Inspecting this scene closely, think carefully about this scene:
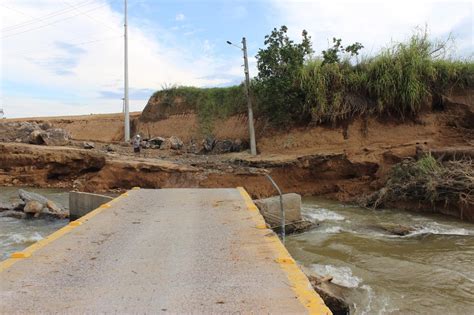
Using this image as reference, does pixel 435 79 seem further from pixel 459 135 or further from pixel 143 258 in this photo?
pixel 143 258

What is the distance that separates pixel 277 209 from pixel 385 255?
2480 mm

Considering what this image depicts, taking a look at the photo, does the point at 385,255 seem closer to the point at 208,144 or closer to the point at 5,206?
the point at 5,206

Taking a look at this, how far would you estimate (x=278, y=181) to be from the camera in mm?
16094

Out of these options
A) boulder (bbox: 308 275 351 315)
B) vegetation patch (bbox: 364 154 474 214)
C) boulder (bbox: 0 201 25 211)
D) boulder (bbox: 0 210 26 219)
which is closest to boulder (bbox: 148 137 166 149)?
boulder (bbox: 0 201 25 211)

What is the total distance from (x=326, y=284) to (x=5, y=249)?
255 inches


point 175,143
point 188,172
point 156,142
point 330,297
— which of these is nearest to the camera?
point 330,297

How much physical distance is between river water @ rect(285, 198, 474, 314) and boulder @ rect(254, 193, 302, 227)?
1.55 ft

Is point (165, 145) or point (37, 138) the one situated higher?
point (37, 138)

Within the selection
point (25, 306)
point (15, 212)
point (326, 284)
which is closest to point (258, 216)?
point (326, 284)

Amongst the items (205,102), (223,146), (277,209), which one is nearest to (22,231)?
(277,209)

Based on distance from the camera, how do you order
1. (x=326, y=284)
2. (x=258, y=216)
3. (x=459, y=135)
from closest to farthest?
(x=326, y=284)
(x=258, y=216)
(x=459, y=135)

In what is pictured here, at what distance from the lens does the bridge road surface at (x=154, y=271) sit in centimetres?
322

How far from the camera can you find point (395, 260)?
7.83m

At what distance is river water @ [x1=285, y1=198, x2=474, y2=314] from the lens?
6.04 m
